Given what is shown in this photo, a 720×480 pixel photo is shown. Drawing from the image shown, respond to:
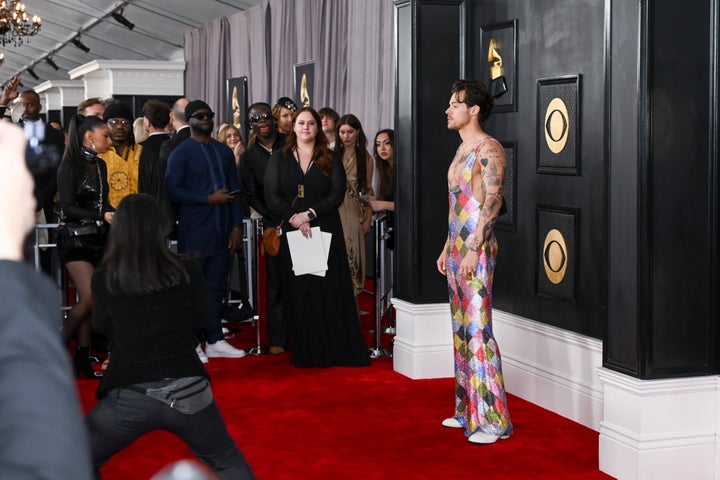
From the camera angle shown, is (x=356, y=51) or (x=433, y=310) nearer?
(x=433, y=310)

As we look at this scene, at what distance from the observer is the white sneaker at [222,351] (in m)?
6.52

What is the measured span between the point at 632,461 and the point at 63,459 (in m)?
3.56

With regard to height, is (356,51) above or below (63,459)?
above

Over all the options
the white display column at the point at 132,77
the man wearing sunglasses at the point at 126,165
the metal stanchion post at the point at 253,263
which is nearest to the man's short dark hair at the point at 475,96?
the man wearing sunglasses at the point at 126,165

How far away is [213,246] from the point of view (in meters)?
6.34

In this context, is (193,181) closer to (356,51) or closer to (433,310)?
(433,310)

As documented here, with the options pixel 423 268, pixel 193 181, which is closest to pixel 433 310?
pixel 423 268

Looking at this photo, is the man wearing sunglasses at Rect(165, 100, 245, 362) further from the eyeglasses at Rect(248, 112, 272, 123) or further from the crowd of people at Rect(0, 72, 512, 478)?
the eyeglasses at Rect(248, 112, 272, 123)

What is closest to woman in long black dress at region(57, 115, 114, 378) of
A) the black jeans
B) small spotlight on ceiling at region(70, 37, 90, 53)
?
the black jeans

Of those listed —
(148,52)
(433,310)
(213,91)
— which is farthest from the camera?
(148,52)

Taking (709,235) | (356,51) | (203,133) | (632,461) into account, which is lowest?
(632,461)

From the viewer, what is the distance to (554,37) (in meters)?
4.96

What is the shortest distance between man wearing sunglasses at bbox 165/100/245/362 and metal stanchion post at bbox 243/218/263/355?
33 centimetres

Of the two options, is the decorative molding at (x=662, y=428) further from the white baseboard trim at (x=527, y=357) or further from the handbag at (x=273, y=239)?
the handbag at (x=273, y=239)
